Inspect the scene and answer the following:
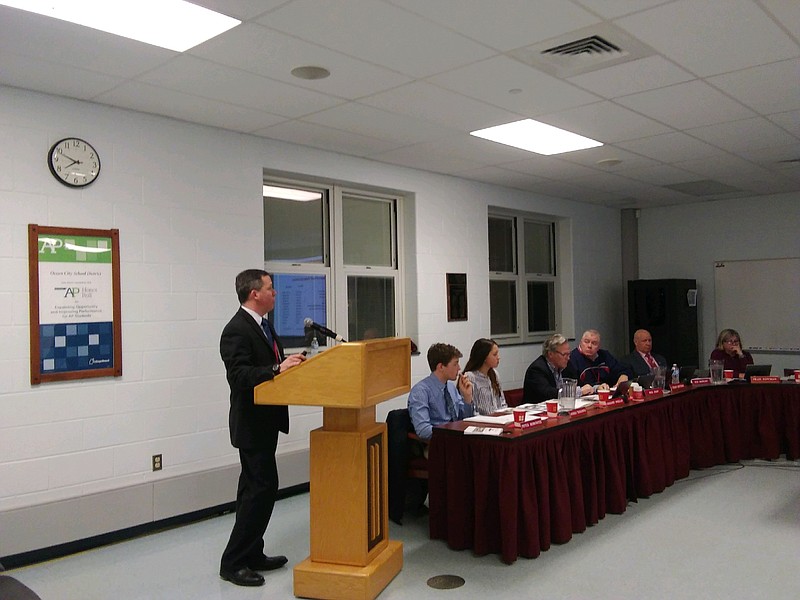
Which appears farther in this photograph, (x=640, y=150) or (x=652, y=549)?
(x=640, y=150)

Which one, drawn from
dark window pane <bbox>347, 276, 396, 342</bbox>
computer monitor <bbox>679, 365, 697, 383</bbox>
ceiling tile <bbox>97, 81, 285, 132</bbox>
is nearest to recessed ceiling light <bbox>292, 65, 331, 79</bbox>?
ceiling tile <bbox>97, 81, 285, 132</bbox>

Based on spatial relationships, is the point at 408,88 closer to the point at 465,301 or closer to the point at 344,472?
the point at 344,472

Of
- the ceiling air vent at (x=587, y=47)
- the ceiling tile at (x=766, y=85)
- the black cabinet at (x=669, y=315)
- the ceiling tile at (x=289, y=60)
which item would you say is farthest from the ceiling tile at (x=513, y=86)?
the black cabinet at (x=669, y=315)

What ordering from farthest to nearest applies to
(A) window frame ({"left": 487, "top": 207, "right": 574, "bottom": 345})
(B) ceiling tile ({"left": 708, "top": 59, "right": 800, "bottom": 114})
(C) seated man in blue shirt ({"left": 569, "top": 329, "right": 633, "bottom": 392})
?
(A) window frame ({"left": 487, "top": 207, "right": 574, "bottom": 345}), (C) seated man in blue shirt ({"left": 569, "top": 329, "right": 633, "bottom": 392}), (B) ceiling tile ({"left": 708, "top": 59, "right": 800, "bottom": 114})

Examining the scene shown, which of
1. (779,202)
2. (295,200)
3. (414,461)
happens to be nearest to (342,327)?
(295,200)

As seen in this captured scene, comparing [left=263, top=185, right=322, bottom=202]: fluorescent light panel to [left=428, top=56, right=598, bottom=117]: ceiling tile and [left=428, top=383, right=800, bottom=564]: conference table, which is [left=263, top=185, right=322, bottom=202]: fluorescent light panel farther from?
[left=428, top=383, right=800, bottom=564]: conference table

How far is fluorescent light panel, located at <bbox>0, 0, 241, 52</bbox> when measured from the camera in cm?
284

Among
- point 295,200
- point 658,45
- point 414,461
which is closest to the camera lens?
point 658,45

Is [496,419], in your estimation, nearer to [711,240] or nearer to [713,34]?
[713,34]

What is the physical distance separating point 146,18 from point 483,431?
2.63 metres

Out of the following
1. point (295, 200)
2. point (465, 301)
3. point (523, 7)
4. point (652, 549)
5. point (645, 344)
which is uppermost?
point (523, 7)

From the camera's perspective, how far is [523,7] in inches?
115

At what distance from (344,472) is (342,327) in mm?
2636

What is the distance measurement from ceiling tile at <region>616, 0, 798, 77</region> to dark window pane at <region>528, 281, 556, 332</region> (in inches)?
176
